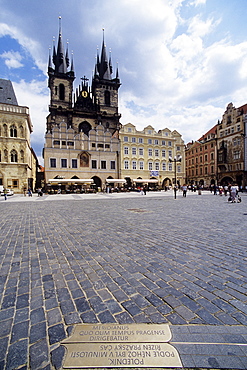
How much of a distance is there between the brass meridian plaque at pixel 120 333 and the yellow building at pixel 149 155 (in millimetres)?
38838

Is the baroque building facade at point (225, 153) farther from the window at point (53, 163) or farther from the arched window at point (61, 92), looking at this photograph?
the arched window at point (61, 92)

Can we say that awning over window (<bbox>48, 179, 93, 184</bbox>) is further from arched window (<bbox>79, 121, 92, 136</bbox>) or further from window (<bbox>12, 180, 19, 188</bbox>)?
arched window (<bbox>79, 121, 92, 136</bbox>)

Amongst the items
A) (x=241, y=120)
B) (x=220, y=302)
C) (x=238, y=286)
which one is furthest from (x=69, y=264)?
(x=241, y=120)

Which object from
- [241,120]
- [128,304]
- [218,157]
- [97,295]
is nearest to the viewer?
[128,304]

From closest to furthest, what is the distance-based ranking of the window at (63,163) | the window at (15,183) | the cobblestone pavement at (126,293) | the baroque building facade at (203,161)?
the cobblestone pavement at (126,293) < the window at (15,183) < the window at (63,163) < the baroque building facade at (203,161)

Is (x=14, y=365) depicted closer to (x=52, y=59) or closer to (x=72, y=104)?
(x=72, y=104)

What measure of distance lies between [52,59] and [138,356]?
218 feet

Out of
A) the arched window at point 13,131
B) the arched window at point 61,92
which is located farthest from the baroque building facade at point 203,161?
the arched window at point 13,131

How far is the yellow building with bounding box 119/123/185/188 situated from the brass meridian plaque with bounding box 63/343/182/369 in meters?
39.1

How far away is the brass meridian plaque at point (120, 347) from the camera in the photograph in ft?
4.90

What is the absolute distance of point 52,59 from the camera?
52.6 metres

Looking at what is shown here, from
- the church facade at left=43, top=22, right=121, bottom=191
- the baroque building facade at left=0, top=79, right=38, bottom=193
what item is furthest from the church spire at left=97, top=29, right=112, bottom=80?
the baroque building facade at left=0, top=79, right=38, bottom=193

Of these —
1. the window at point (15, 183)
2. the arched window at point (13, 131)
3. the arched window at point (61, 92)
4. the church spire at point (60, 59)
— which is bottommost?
the window at point (15, 183)

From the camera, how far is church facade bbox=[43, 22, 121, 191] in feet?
123
